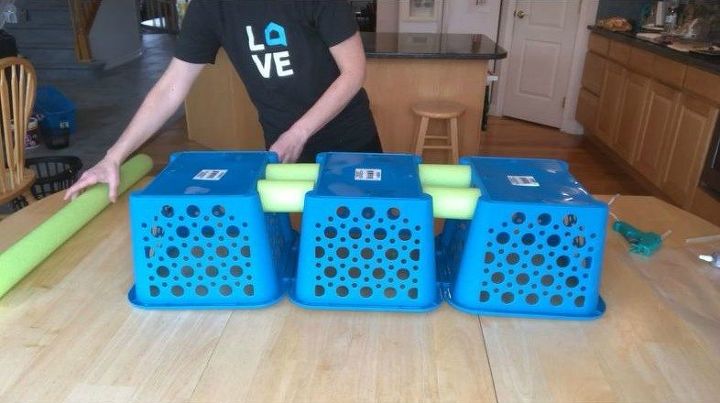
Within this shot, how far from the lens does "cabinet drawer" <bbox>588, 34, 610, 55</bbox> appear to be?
4239 mm

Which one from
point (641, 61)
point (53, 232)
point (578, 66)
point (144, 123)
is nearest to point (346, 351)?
point (53, 232)

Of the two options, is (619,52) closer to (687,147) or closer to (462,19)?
(687,147)

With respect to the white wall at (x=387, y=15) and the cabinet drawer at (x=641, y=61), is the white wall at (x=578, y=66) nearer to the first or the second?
the cabinet drawer at (x=641, y=61)

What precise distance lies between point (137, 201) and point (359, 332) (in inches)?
15.3

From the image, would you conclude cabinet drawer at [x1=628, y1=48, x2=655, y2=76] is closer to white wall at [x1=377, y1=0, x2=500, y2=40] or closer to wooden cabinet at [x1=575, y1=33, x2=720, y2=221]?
wooden cabinet at [x1=575, y1=33, x2=720, y2=221]

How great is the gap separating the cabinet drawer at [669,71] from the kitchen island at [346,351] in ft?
8.63

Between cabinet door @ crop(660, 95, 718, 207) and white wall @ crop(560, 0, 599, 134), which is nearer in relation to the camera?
cabinet door @ crop(660, 95, 718, 207)

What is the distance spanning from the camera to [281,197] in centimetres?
88

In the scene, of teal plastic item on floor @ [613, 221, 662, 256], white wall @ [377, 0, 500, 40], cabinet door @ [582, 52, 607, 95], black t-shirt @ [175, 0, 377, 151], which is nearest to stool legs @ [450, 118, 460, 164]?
black t-shirt @ [175, 0, 377, 151]

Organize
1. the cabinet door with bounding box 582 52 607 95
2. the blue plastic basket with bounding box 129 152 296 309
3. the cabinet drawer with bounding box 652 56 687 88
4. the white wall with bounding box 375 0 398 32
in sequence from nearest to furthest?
the blue plastic basket with bounding box 129 152 296 309 < the cabinet drawer with bounding box 652 56 687 88 < the cabinet door with bounding box 582 52 607 95 < the white wall with bounding box 375 0 398 32

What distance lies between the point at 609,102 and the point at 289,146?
12.1 feet

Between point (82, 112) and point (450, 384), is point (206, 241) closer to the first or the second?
point (450, 384)

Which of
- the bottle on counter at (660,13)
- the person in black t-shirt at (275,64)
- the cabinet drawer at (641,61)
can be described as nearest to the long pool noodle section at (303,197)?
the person in black t-shirt at (275,64)

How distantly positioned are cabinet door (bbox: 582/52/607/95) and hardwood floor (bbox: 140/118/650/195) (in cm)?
48
